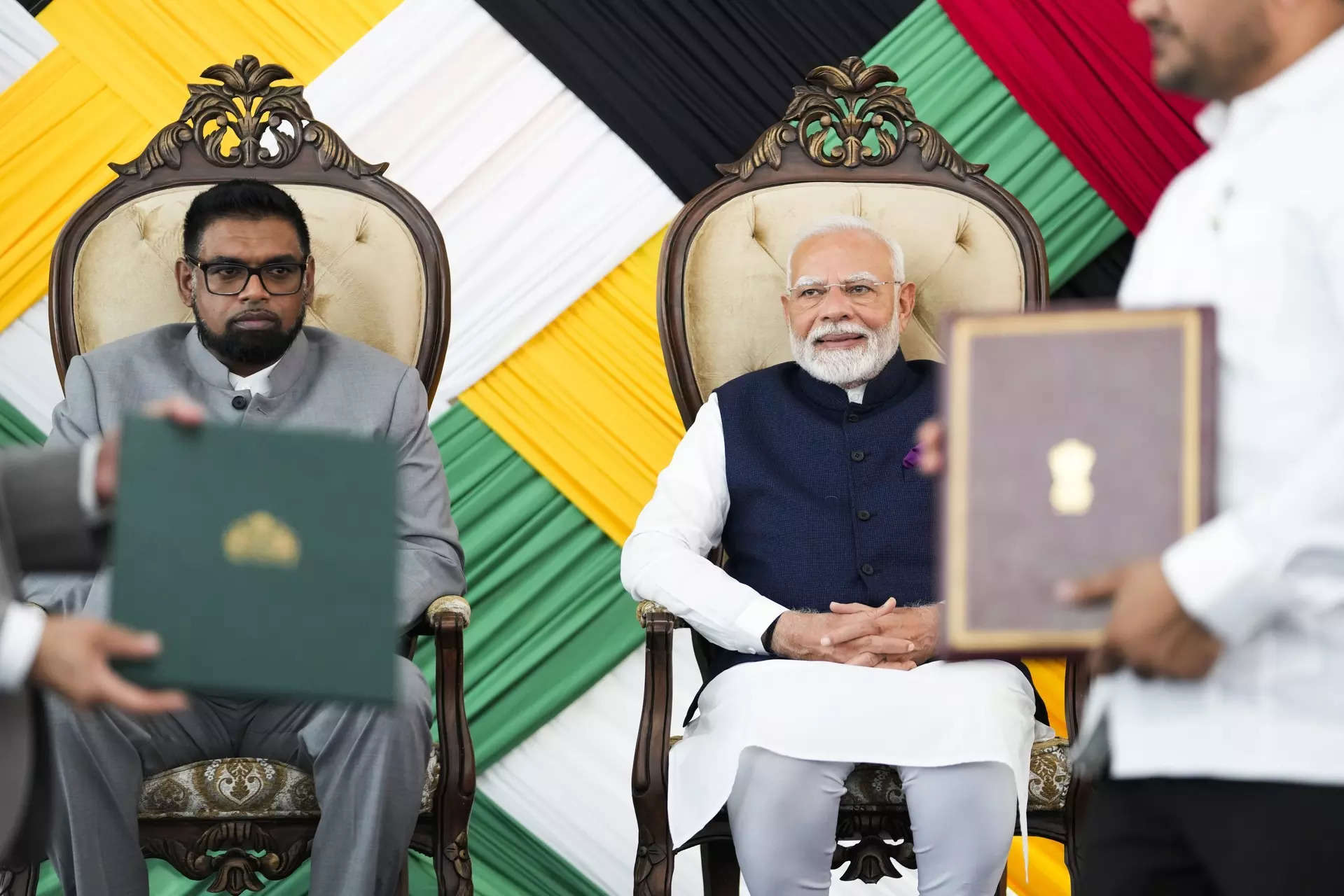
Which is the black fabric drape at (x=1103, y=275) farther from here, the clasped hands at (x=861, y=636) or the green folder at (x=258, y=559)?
the green folder at (x=258, y=559)

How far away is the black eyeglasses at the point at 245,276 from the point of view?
297 cm

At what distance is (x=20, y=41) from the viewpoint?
3.83 m

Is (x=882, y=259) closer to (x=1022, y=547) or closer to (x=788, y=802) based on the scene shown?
(x=788, y=802)

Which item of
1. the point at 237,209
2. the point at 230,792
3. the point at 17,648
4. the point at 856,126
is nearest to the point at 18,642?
the point at 17,648

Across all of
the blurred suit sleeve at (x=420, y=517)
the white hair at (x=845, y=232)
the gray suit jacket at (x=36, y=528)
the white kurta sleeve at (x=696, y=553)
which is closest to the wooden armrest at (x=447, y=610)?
the blurred suit sleeve at (x=420, y=517)

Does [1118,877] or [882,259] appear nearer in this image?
[1118,877]

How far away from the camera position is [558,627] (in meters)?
3.76

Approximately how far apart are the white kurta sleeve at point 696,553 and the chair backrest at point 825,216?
192mm

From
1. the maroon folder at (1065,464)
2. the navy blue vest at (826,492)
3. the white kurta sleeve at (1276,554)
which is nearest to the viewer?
the white kurta sleeve at (1276,554)

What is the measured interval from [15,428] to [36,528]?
208 centimetres

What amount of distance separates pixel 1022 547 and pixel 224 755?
156 cm

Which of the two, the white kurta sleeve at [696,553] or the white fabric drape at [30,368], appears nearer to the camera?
the white kurta sleeve at [696,553]

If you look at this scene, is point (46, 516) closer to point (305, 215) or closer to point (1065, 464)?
point (1065, 464)

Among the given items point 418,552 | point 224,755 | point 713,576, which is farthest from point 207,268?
point 713,576
